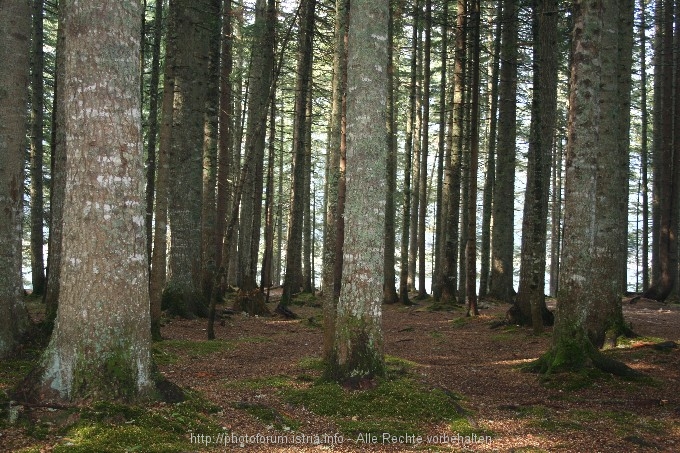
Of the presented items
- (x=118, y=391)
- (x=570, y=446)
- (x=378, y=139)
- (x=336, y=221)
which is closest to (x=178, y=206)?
(x=336, y=221)

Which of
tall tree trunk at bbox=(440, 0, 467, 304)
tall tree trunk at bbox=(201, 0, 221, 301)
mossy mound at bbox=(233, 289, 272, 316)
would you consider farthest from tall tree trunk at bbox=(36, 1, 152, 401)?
tall tree trunk at bbox=(440, 0, 467, 304)

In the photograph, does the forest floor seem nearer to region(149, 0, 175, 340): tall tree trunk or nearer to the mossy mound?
region(149, 0, 175, 340): tall tree trunk

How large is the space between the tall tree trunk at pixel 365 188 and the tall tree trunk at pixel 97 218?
2.55 meters

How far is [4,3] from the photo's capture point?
7465 mm

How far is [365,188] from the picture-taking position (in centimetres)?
650

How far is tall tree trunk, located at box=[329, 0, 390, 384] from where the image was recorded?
6496 millimetres

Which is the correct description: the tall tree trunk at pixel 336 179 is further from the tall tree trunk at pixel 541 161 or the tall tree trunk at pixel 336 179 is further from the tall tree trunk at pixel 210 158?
the tall tree trunk at pixel 210 158

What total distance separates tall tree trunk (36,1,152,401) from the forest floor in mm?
349

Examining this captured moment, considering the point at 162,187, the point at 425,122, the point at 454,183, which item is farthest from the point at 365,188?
the point at 425,122

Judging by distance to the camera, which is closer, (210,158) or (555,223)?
(210,158)

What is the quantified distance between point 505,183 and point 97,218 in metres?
15.7

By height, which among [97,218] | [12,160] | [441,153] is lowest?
[97,218]

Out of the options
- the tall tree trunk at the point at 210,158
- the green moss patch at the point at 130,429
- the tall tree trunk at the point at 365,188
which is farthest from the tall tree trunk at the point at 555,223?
the green moss patch at the point at 130,429

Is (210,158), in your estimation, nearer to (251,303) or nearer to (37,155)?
(251,303)
